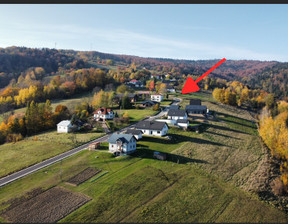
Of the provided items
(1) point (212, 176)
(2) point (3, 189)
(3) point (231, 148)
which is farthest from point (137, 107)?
(2) point (3, 189)

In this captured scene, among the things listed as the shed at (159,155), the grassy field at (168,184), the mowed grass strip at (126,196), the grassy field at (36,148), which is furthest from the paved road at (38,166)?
the mowed grass strip at (126,196)

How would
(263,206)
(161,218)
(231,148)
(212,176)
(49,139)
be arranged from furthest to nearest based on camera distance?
(49,139) → (231,148) → (212,176) → (263,206) → (161,218)

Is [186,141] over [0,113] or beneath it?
over

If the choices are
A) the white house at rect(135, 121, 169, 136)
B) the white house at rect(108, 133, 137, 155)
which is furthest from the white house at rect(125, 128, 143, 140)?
the white house at rect(108, 133, 137, 155)

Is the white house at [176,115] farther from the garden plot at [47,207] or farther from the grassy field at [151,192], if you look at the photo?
the garden plot at [47,207]

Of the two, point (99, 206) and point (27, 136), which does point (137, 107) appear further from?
point (99, 206)

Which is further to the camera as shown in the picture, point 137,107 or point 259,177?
point 137,107

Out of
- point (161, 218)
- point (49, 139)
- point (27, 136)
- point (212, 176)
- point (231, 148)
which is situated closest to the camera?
point (161, 218)

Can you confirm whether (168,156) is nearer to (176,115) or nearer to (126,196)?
(126,196)
